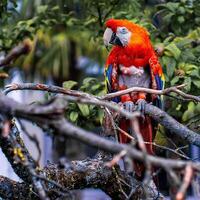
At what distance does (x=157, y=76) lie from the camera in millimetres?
2469

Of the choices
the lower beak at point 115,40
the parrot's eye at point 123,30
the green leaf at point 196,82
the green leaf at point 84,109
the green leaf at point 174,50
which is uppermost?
the green leaf at point 174,50

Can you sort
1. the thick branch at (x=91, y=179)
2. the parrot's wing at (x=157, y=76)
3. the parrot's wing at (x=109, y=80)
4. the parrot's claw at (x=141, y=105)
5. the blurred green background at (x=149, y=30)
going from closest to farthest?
the thick branch at (x=91, y=179) < the parrot's claw at (x=141, y=105) < the blurred green background at (x=149, y=30) < the parrot's wing at (x=157, y=76) < the parrot's wing at (x=109, y=80)

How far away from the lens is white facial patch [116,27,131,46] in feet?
8.62

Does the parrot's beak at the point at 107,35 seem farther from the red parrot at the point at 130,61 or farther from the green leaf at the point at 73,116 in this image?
the green leaf at the point at 73,116

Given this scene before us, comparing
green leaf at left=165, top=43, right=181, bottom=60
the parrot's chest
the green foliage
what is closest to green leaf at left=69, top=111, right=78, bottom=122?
the parrot's chest

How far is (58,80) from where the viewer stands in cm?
658

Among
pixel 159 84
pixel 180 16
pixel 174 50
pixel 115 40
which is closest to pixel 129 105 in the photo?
pixel 159 84

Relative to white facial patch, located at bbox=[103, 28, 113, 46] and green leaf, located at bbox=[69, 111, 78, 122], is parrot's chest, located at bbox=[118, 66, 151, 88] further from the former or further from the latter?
green leaf, located at bbox=[69, 111, 78, 122]

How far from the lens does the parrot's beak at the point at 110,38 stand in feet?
8.60

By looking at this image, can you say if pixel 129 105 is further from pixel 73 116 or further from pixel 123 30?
pixel 123 30

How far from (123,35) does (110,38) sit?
7cm

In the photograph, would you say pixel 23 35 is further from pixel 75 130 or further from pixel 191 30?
pixel 75 130

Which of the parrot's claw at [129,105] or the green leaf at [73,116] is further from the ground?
the green leaf at [73,116]

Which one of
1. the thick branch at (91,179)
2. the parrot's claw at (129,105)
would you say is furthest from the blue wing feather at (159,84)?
the thick branch at (91,179)
